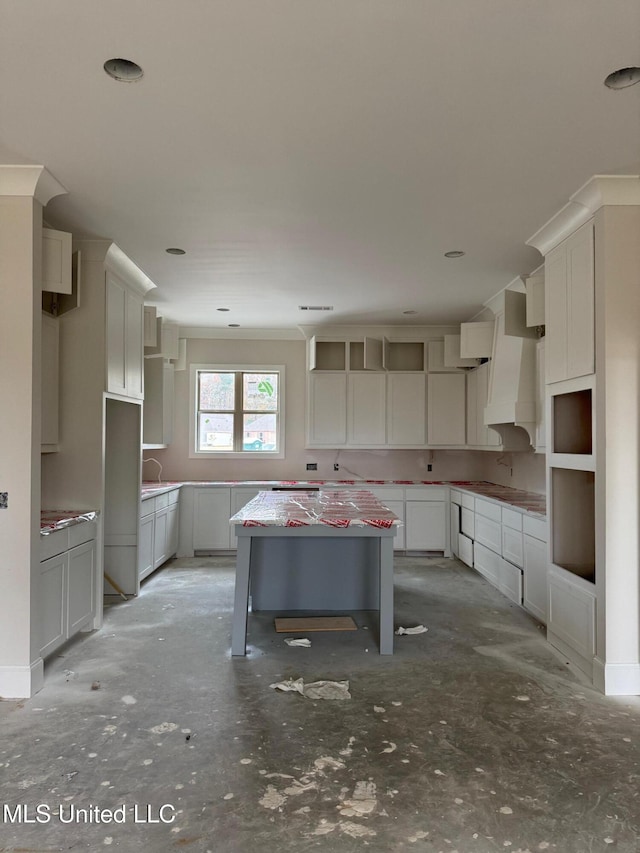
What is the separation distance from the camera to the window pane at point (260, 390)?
24.1ft

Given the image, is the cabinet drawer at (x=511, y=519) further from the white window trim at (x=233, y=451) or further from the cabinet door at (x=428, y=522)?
the white window trim at (x=233, y=451)

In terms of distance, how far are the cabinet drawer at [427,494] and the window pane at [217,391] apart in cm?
251

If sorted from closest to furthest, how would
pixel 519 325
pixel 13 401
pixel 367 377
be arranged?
1. pixel 13 401
2. pixel 519 325
3. pixel 367 377

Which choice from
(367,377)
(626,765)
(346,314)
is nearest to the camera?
(626,765)

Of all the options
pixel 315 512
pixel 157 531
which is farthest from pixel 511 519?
pixel 157 531

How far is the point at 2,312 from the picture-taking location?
3.07 meters

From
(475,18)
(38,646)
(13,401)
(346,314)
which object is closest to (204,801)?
(38,646)

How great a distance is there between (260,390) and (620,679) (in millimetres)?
5240

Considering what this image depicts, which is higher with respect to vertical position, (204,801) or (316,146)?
(316,146)

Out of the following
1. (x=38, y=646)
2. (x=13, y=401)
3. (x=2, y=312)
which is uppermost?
(x=2, y=312)

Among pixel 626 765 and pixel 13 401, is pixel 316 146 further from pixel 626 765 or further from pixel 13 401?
pixel 626 765

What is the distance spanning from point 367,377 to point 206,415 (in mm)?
2122

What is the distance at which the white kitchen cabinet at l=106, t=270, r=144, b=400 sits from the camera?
4.29 m

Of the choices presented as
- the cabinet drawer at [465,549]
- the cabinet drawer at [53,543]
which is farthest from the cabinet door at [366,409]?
the cabinet drawer at [53,543]
